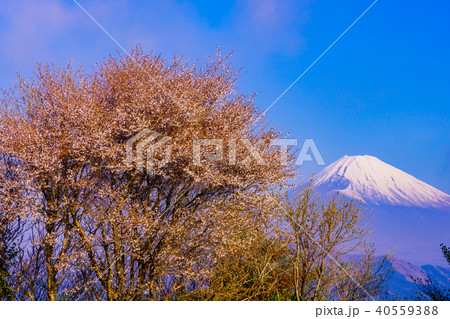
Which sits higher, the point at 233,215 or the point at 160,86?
the point at 160,86

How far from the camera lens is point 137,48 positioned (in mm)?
13000

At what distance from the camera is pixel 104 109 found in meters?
10.7

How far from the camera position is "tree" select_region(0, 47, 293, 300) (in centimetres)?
958

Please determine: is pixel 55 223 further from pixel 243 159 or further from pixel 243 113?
pixel 243 113

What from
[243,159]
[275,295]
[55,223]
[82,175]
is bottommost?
[275,295]

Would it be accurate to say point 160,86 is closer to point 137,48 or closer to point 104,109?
point 104,109

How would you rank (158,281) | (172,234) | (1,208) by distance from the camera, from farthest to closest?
(158,281), (172,234), (1,208)

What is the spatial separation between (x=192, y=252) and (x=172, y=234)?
843 millimetres

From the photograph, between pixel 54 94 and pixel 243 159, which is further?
pixel 243 159

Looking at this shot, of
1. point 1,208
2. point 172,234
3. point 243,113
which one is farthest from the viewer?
point 243,113

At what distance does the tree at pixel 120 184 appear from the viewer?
377 inches

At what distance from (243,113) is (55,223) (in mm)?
6458

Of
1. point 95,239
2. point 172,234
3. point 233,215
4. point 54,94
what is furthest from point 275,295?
point 54,94

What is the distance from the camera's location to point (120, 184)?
1133cm
